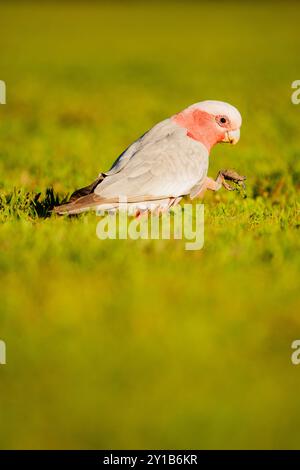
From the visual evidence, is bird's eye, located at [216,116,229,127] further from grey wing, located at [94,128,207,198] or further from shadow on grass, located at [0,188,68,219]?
shadow on grass, located at [0,188,68,219]

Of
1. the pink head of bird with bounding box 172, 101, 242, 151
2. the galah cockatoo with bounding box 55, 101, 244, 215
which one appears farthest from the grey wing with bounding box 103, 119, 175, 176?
the pink head of bird with bounding box 172, 101, 242, 151

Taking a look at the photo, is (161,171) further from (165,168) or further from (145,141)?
(145,141)

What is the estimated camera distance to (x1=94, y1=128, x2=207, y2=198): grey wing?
504cm

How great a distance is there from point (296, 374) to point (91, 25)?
34842 mm

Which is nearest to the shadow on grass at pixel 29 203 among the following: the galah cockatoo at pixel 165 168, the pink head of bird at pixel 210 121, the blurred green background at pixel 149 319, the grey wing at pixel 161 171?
the blurred green background at pixel 149 319

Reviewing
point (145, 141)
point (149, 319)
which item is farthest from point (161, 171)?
point (149, 319)

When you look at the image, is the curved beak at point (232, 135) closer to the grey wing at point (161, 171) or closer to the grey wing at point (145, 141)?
the grey wing at point (161, 171)

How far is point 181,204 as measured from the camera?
6203 millimetres

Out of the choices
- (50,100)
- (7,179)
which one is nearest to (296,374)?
(7,179)

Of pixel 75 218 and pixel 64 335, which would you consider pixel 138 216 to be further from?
pixel 64 335

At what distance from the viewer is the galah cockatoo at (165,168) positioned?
5.00m

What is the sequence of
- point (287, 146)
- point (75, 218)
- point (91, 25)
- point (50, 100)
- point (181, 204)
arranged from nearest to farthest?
point (75, 218) < point (181, 204) < point (287, 146) < point (50, 100) < point (91, 25)

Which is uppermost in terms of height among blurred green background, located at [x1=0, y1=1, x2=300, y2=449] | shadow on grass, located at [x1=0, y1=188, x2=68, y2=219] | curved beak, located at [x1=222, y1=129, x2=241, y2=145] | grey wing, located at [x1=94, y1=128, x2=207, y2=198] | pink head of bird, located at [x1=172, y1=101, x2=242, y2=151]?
pink head of bird, located at [x1=172, y1=101, x2=242, y2=151]
